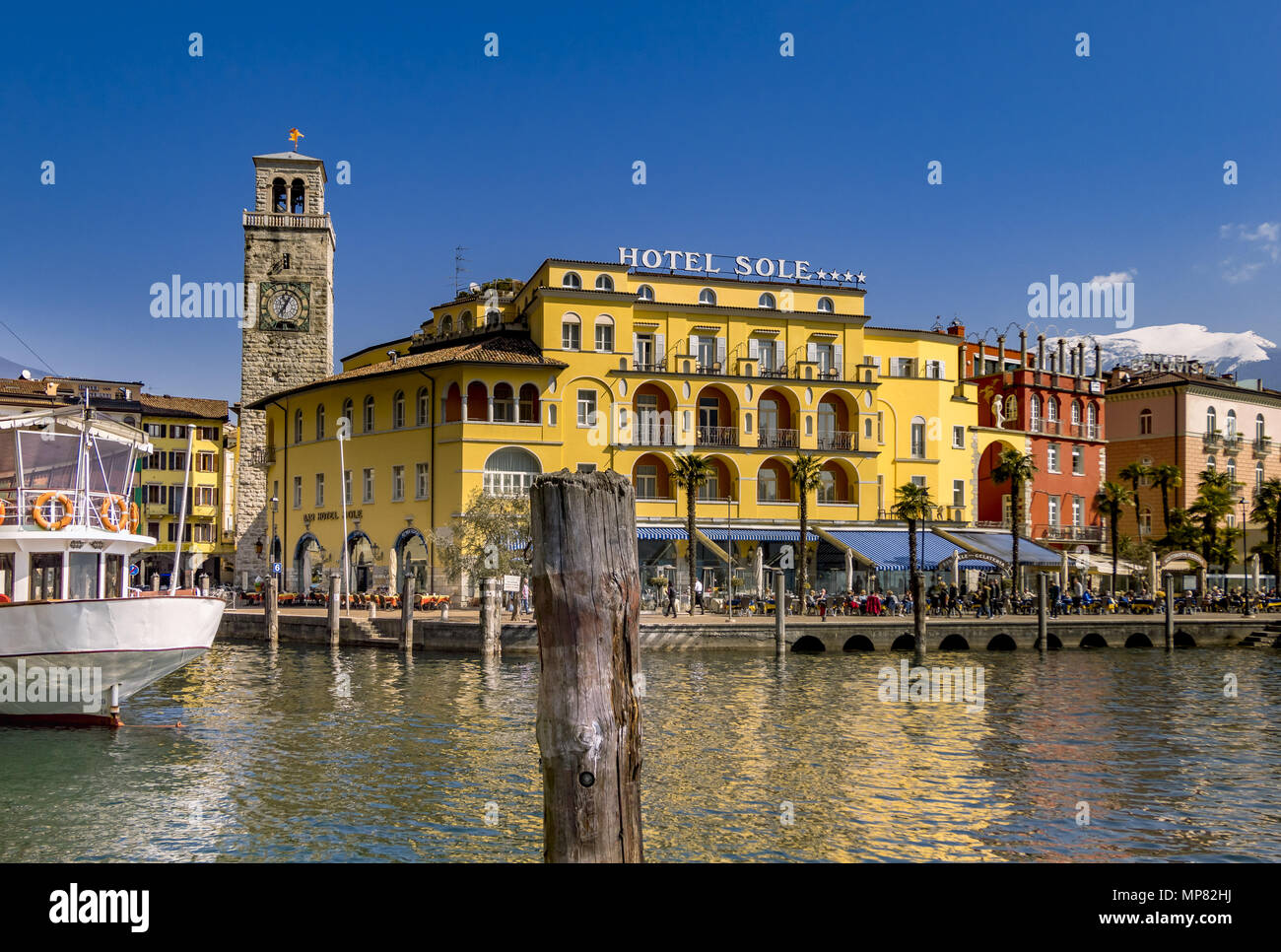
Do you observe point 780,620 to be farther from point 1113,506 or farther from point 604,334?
point 1113,506

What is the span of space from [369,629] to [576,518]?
38160 mm

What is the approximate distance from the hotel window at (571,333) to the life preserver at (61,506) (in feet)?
113

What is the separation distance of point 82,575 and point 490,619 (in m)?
15.3

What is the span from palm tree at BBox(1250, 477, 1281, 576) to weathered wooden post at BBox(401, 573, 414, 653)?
4734cm

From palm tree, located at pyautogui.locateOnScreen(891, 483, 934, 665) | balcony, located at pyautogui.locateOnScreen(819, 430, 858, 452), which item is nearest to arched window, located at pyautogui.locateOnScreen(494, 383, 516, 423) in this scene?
balcony, located at pyautogui.locateOnScreen(819, 430, 858, 452)

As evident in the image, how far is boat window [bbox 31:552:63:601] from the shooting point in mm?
23922

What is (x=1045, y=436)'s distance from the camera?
228ft

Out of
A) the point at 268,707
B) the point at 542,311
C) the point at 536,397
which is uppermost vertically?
the point at 542,311

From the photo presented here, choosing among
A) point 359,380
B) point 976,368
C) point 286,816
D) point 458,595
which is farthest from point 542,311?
point 286,816

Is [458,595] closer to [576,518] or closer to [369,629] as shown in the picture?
[369,629]

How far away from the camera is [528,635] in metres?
38.8

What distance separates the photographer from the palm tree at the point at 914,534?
1574 inches

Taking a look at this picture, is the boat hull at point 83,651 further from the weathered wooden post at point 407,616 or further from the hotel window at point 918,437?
the hotel window at point 918,437
